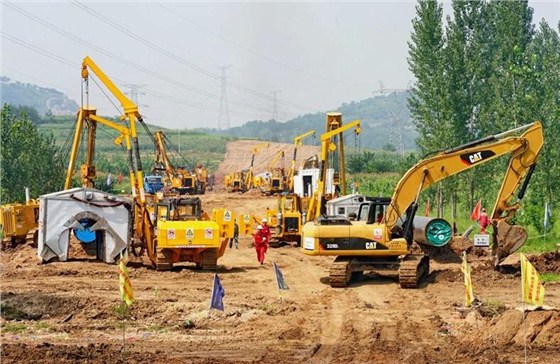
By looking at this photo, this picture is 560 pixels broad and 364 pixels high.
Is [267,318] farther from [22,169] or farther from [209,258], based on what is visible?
[22,169]

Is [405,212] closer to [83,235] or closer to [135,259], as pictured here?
[135,259]

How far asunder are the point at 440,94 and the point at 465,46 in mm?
3833

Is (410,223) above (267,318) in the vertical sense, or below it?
above

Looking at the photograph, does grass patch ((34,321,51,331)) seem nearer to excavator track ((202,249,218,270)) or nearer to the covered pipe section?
excavator track ((202,249,218,270))

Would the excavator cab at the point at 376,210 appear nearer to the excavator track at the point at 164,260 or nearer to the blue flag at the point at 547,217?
the excavator track at the point at 164,260

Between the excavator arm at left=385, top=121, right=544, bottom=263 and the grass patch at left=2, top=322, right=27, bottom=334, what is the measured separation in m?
11.0

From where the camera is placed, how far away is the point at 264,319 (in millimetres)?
20141

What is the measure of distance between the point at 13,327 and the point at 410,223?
11748 mm

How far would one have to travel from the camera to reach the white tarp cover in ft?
97.9

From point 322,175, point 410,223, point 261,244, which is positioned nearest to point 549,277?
point 410,223

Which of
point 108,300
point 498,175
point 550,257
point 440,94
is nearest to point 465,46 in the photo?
point 440,94

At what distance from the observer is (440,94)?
142 feet

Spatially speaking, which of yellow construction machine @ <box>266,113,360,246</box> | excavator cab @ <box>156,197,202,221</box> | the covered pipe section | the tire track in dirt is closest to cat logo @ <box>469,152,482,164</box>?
the covered pipe section

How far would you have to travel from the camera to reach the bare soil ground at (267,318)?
1622 centimetres
